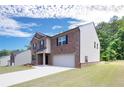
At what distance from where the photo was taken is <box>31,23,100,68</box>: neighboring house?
13.5 meters

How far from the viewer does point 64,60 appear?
14.5 metres

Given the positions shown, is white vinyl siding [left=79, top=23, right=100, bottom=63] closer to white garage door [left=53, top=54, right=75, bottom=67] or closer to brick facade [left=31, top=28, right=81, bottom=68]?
brick facade [left=31, top=28, right=81, bottom=68]

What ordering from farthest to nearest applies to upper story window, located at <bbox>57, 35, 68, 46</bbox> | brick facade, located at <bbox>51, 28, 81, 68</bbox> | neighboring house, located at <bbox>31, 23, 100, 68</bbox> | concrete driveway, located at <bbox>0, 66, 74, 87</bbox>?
upper story window, located at <bbox>57, 35, 68, 46</bbox> → brick facade, located at <bbox>51, 28, 81, 68</bbox> → neighboring house, located at <bbox>31, 23, 100, 68</bbox> → concrete driveway, located at <bbox>0, 66, 74, 87</bbox>

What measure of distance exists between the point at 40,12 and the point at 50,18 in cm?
65

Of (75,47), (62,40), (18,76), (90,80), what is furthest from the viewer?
(62,40)

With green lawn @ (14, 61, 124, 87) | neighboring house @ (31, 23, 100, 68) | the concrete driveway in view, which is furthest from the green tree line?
the concrete driveway

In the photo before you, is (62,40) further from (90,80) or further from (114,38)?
(90,80)

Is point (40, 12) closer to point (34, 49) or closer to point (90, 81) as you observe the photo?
point (90, 81)

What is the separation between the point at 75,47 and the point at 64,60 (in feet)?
3.66

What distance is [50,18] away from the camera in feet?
39.8

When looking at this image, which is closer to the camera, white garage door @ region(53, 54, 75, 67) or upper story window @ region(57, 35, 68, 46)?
white garage door @ region(53, 54, 75, 67)

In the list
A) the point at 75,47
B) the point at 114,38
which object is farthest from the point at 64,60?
the point at 114,38

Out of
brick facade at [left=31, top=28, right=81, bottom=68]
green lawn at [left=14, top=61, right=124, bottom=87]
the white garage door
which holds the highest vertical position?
brick facade at [left=31, top=28, right=81, bottom=68]
